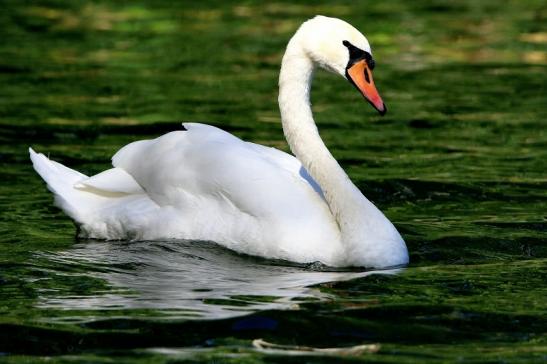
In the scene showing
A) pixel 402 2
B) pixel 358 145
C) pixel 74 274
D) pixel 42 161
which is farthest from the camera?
pixel 402 2

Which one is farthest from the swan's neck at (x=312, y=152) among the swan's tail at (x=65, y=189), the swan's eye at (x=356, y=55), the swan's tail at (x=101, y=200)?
the swan's tail at (x=65, y=189)

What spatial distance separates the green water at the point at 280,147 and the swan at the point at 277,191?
0.58 feet

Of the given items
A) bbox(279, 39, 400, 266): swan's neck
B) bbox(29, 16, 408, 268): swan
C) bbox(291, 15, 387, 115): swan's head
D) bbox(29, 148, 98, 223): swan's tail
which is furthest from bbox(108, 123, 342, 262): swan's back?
bbox(291, 15, 387, 115): swan's head

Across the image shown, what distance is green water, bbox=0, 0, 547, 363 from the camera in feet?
22.7

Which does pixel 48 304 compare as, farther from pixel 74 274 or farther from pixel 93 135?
pixel 93 135

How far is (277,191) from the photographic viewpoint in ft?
29.0

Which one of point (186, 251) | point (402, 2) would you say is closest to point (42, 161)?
point (186, 251)

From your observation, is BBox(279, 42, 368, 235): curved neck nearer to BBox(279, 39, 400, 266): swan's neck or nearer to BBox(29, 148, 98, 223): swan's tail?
BBox(279, 39, 400, 266): swan's neck

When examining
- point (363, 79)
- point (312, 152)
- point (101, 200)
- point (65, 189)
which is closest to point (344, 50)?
point (363, 79)

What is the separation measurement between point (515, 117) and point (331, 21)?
583cm

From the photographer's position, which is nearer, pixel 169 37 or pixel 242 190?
pixel 242 190

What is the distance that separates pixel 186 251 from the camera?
895 centimetres

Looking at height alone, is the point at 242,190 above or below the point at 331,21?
below

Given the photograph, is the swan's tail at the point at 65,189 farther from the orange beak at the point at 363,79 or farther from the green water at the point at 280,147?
the orange beak at the point at 363,79
